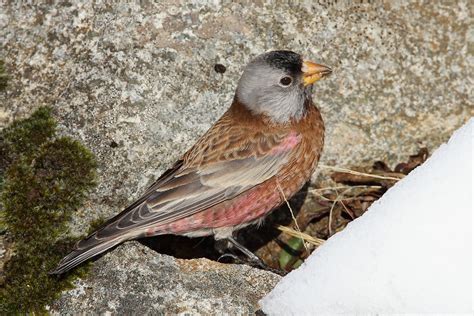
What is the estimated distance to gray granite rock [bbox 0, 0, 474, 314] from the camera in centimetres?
582

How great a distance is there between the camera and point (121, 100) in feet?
19.2

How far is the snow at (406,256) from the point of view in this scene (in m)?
3.75

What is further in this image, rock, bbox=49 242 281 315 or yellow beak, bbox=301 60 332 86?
yellow beak, bbox=301 60 332 86

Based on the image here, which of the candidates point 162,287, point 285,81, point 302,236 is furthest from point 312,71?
point 162,287

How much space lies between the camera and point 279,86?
18.8ft

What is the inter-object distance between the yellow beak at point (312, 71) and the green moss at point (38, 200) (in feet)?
5.38

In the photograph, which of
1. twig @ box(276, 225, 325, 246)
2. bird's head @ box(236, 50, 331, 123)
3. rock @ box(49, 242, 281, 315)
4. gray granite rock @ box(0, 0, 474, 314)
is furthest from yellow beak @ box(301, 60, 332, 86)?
rock @ box(49, 242, 281, 315)

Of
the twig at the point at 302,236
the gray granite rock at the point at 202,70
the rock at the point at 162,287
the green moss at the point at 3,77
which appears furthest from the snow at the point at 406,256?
the green moss at the point at 3,77

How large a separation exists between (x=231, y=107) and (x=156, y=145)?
0.62 m

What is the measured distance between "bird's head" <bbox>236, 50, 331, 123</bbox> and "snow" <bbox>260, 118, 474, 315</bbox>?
5.09 ft

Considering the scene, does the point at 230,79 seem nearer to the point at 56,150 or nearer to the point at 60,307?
the point at 56,150

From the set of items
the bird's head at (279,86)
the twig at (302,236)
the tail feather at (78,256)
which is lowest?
the twig at (302,236)

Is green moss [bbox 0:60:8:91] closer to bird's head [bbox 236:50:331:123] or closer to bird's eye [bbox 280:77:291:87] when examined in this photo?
bird's head [bbox 236:50:331:123]

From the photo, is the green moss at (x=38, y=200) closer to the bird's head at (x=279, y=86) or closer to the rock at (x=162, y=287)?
the rock at (x=162, y=287)
